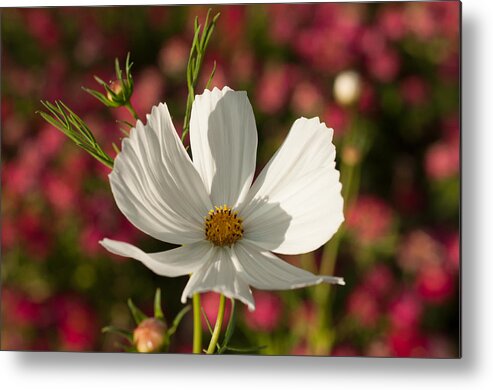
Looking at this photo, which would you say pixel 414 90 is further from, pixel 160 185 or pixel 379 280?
pixel 160 185

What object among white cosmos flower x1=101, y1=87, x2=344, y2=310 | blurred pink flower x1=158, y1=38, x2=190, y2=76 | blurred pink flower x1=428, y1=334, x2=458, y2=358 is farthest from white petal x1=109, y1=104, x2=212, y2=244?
blurred pink flower x1=428, y1=334, x2=458, y2=358

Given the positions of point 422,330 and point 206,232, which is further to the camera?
point 422,330

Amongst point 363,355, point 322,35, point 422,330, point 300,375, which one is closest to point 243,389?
point 300,375

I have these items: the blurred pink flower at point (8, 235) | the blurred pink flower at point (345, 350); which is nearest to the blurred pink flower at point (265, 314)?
the blurred pink flower at point (345, 350)

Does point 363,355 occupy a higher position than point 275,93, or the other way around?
point 275,93

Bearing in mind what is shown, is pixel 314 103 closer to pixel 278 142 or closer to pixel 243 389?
pixel 278 142

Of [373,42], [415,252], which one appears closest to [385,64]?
[373,42]
